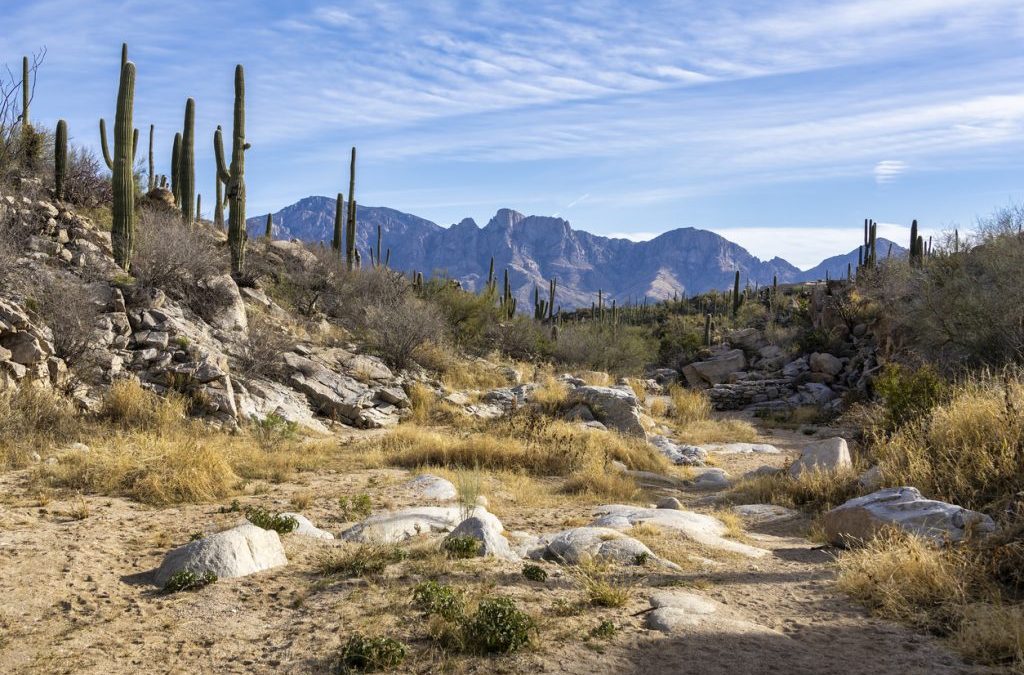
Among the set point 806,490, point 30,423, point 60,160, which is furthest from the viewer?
point 60,160

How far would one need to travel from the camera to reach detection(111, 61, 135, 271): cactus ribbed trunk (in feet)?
48.2

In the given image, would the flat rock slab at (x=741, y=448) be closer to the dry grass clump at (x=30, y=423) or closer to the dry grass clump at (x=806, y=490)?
the dry grass clump at (x=806, y=490)

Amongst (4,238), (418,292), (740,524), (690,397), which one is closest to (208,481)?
(740,524)

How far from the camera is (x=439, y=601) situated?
4.72m

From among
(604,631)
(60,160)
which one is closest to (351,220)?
(60,160)

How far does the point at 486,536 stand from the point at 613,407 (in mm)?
9131

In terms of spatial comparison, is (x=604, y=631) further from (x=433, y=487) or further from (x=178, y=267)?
(x=178, y=267)

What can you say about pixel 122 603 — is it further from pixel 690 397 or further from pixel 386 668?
pixel 690 397

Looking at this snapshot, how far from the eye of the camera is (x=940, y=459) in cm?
809

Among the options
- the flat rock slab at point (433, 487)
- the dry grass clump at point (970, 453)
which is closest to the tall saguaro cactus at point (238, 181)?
the flat rock slab at point (433, 487)

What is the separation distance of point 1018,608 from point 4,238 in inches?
578

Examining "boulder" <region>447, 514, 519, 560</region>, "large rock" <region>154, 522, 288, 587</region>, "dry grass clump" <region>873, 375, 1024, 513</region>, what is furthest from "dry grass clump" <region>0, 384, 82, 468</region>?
"dry grass clump" <region>873, 375, 1024, 513</region>

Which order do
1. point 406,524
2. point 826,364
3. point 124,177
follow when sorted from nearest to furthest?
point 406,524
point 124,177
point 826,364

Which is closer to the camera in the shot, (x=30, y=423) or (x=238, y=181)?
(x=30, y=423)
